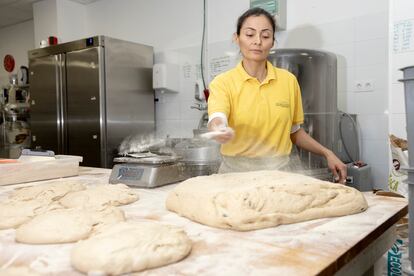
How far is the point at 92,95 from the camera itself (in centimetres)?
364

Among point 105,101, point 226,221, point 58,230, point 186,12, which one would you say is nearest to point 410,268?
point 226,221

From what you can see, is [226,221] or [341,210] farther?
[341,210]

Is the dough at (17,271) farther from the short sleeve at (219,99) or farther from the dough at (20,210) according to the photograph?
the short sleeve at (219,99)

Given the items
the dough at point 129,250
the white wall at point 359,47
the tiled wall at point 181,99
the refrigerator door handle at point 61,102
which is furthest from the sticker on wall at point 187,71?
the dough at point 129,250

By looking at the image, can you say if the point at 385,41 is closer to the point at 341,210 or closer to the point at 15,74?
the point at 341,210

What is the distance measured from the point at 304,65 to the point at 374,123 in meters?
0.79

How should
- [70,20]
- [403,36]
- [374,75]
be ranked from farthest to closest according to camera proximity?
[70,20]
[374,75]
[403,36]

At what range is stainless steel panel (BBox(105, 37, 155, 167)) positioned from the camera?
11.9 ft

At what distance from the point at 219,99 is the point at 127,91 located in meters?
2.29

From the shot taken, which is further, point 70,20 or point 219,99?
point 70,20

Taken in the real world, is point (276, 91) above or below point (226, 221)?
above

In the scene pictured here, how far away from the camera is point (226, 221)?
0.97 meters

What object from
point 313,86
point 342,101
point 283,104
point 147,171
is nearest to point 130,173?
point 147,171

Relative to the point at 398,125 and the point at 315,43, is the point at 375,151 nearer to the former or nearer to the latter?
the point at 398,125
